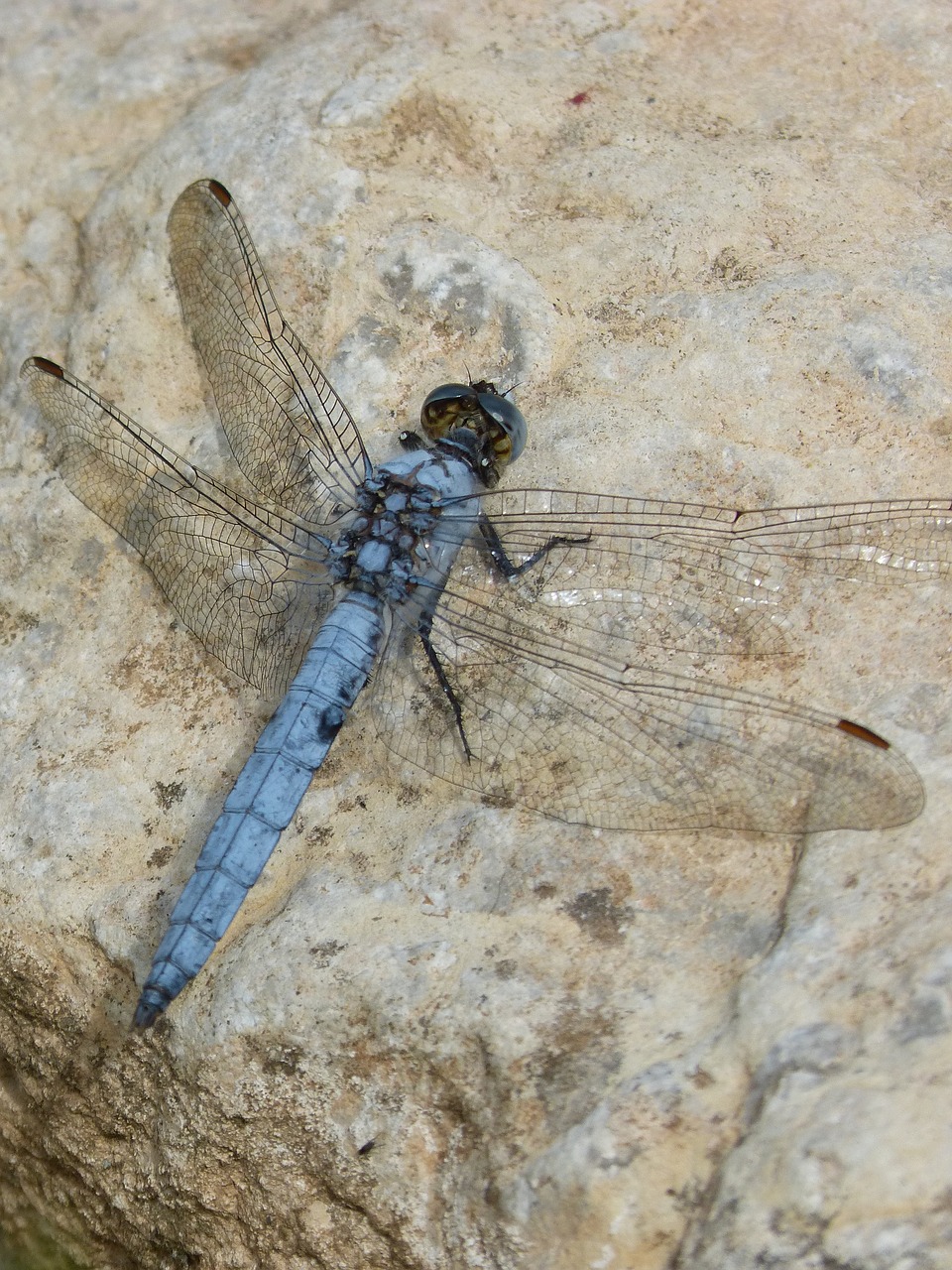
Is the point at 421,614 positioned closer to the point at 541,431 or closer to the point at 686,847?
the point at 541,431

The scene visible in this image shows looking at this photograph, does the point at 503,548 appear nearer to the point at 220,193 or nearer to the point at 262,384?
the point at 262,384

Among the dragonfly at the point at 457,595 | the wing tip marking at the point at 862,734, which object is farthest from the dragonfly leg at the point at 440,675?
the wing tip marking at the point at 862,734

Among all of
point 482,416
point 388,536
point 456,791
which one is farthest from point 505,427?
point 456,791

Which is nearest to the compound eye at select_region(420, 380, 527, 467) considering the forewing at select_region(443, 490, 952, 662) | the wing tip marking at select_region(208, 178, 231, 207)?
the forewing at select_region(443, 490, 952, 662)

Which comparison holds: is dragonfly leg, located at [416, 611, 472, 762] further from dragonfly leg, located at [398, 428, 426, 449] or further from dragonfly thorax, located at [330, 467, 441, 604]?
dragonfly leg, located at [398, 428, 426, 449]

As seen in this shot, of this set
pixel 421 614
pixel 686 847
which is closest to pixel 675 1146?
pixel 686 847

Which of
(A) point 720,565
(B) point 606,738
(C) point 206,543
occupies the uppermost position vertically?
(A) point 720,565

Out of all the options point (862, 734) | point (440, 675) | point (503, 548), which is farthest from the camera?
point (503, 548)
